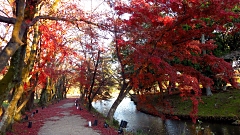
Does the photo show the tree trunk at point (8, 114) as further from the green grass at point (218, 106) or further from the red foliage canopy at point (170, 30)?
the green grass at point (218, 106)

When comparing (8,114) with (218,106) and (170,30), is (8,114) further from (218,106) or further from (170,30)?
(218,106)

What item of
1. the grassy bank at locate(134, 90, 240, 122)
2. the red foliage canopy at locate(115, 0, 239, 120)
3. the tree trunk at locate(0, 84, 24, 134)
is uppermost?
the red foliage canopy at locate(115, 0, 239, 120)

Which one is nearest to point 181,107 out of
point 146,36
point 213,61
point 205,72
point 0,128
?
point 205,72

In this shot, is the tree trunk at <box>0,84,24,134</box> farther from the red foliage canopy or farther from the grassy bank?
the grassy bank

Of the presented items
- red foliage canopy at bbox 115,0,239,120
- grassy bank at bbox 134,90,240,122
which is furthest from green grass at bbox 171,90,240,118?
red foliage canopy at bbox 115,0,239,120

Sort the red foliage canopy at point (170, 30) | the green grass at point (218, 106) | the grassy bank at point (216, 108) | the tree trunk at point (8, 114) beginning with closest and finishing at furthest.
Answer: the tree trunk at point (8, 114), the red foliage canopy at point (170, 30), the grassy bank at point (216, 108), the green grass at point (218, 106)

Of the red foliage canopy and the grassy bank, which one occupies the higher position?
the red foliage canopy

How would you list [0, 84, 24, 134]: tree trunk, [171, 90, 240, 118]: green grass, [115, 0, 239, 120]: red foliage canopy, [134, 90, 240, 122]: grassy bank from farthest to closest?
[171, 90, 240, 118]: green grass, [134, 90, 240, 122]: grassy bank, [115, 0, 239, 120]: red foliage canopy, [0, 84, 24, 134]: tree trunk

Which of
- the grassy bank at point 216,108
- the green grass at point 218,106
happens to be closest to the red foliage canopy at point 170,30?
the grassy bank at point 216,108

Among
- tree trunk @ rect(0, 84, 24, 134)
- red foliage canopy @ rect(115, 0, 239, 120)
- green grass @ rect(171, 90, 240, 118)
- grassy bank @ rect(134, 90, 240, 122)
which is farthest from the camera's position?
green grass @ rect(171, 90, 240, 118)

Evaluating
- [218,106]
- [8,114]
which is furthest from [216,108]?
[8,114]

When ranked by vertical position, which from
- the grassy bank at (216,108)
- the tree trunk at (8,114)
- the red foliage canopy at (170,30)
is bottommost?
the grassy bank at (216,108)

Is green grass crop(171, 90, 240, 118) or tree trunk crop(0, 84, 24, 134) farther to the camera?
green grass crop(171, 90, 240, 118)

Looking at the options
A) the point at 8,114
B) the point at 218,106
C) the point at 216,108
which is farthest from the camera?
the point at 218,106
